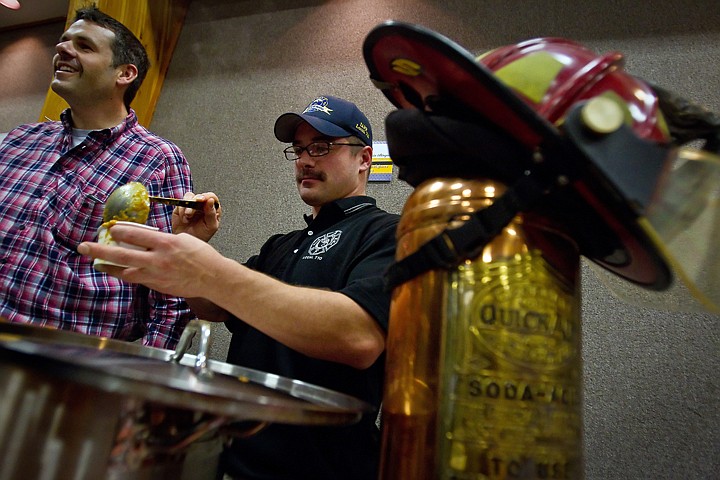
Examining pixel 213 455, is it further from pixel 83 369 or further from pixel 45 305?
pixel 45 305

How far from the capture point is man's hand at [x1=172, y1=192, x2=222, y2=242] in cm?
114

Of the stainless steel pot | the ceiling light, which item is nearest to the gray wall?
the ceiling light

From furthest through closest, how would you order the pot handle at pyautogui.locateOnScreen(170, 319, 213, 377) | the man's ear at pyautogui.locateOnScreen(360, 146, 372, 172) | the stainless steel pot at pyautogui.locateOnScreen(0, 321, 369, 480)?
the man's ear at pyautogui.locateOnScreen(360, 146, 372, 172) < the pot handle at pyautogui.locateOnScreen(170, 319, 213, 377) < the stainless steel pot at pyautogui.locateOnScreen(0, 321, 369, 480)

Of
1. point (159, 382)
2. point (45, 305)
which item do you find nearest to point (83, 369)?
point (159, 382)

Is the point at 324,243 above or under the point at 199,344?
above

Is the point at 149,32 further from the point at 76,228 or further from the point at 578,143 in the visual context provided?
the point at 578,143

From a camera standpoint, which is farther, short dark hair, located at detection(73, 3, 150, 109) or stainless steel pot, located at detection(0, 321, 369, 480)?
short dark hair, located at detection(73, 3, 150, 109)

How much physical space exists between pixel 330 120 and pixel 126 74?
2.41ft

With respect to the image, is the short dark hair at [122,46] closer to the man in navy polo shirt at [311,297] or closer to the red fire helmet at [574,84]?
the man in navy polo shirt at [311,297]

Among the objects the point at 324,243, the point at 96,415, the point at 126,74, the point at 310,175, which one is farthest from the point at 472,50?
the point at 96,415

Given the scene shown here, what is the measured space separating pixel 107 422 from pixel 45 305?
1.00 m

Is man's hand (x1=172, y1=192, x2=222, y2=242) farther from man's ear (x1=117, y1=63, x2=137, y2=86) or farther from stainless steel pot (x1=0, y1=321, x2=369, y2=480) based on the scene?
stainless steel pot (x1=0, y1=321, x2=369, y2=480)

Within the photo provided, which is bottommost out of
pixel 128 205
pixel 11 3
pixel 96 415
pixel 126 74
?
pixel 96 415

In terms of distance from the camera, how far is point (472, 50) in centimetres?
173
